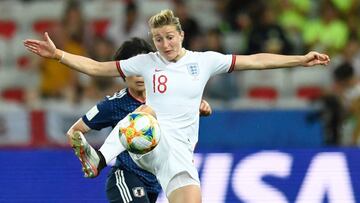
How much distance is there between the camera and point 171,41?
21.8ft

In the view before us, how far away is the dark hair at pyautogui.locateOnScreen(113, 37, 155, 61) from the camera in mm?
7223

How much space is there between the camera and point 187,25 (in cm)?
1242

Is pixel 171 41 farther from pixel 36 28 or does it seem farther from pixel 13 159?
pixel 36 28

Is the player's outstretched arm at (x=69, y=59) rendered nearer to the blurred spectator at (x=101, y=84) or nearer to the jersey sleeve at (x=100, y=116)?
the jersey sleeve at (x=100, y=116)

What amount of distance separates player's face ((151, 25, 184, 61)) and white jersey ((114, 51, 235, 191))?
6 cm

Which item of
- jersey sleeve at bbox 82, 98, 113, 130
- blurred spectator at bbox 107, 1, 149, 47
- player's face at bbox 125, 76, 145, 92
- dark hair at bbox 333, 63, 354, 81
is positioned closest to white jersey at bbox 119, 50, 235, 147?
player's face at bbox 125, 76, 145, 92

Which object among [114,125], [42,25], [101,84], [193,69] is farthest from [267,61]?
[42,25]

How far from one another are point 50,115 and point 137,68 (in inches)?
168

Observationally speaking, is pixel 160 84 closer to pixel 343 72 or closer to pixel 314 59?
pixel 314 59

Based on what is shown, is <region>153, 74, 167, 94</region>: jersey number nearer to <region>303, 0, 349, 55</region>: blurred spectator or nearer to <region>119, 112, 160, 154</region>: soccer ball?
<region>119, 112, 160, 154</region>: soccer ball

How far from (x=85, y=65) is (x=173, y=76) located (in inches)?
21.0

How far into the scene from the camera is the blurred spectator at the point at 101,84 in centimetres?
1123

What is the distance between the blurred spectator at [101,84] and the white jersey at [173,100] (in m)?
4.38

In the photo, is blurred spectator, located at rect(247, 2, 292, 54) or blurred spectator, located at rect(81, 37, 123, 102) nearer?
blurred spectator, located at rect(81, 37, 123, 102)
